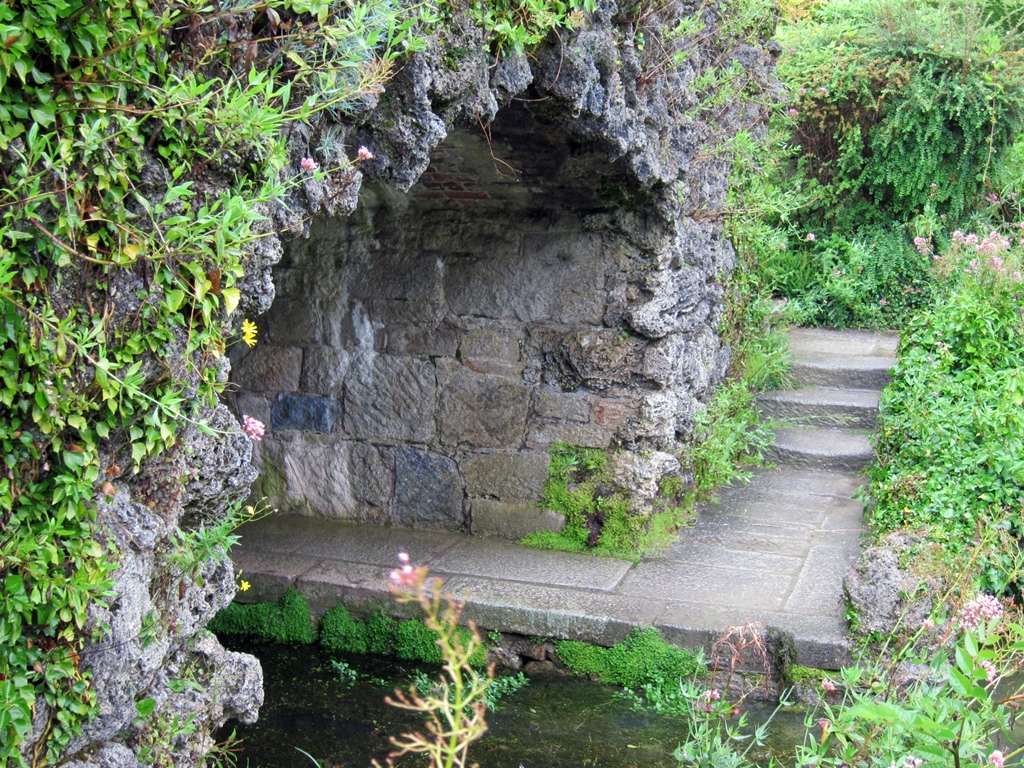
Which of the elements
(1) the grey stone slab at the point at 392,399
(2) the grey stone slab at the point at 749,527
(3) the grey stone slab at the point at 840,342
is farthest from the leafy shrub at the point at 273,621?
(3) the grey stone slab at the point at 840,342

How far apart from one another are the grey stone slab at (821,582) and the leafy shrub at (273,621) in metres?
2.13

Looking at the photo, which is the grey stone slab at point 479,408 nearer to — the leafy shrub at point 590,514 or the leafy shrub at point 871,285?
the leafy shrub at point 590,514

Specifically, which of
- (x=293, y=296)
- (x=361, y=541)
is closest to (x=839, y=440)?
(x=361, y=541)

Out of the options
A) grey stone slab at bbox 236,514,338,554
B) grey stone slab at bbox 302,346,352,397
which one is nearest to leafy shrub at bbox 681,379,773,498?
grey stone slab at bbox 302,346,352,397

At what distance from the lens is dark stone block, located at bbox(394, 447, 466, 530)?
5.11 meters

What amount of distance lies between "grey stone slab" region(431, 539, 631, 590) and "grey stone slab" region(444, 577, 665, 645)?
13 cm

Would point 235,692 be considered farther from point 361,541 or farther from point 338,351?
point 338,351

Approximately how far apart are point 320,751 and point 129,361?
2.17 meters

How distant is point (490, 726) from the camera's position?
376 centimetres

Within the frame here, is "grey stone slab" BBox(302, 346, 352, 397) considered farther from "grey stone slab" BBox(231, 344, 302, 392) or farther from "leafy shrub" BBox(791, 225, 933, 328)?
"leafy shrub" BBox(791, 225, 933, 328)

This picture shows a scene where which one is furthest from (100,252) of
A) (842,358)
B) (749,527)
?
(842,358)

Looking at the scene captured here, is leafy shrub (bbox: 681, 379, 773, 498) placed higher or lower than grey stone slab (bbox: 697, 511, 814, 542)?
higher

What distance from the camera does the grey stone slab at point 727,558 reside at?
15.0 feet

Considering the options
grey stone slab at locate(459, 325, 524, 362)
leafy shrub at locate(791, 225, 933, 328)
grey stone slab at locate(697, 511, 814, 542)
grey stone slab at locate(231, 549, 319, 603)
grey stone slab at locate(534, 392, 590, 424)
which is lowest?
grey stone slab at locate(231, 549, 319, 603)
